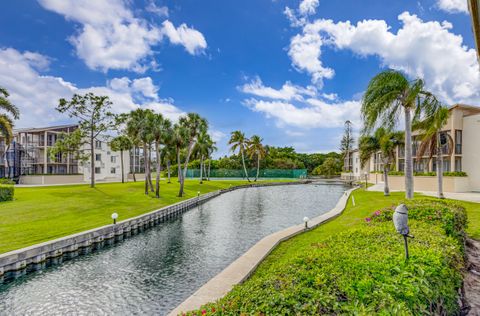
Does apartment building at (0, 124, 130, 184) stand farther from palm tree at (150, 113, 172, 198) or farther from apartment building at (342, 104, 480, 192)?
apartment building at (342, 104, 480, 192)

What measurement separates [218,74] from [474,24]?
2709cm

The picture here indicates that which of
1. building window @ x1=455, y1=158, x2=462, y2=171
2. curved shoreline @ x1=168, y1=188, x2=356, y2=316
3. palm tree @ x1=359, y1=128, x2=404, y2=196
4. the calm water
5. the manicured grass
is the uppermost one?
palm tree @ x1=359, y1=128, x2=404, y2=196

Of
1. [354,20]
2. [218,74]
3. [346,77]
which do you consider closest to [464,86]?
[354,20]

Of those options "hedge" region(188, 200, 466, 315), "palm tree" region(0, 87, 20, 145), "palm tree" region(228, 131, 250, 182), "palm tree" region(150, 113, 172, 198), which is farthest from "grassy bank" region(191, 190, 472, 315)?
"palm tree" region(228, 131, 250, 182)

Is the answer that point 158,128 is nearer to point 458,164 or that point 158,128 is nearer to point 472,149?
point 458,164

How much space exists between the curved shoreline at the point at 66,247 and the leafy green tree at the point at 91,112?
18425 mm

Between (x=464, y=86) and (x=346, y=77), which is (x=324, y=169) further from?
(x=464, y=86)

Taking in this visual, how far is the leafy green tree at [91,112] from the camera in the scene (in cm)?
3081

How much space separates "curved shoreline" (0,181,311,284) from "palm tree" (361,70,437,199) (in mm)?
13851

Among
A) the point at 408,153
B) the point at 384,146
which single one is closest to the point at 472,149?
the point at 384,146

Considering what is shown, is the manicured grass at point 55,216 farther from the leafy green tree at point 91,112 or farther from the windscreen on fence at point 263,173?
the windscreen on fence at point 263,173

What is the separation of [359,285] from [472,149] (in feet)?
102

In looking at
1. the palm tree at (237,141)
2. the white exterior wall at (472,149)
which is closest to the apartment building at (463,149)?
the white exterior wall at (472,149)

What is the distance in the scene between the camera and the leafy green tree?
30.8 metres
